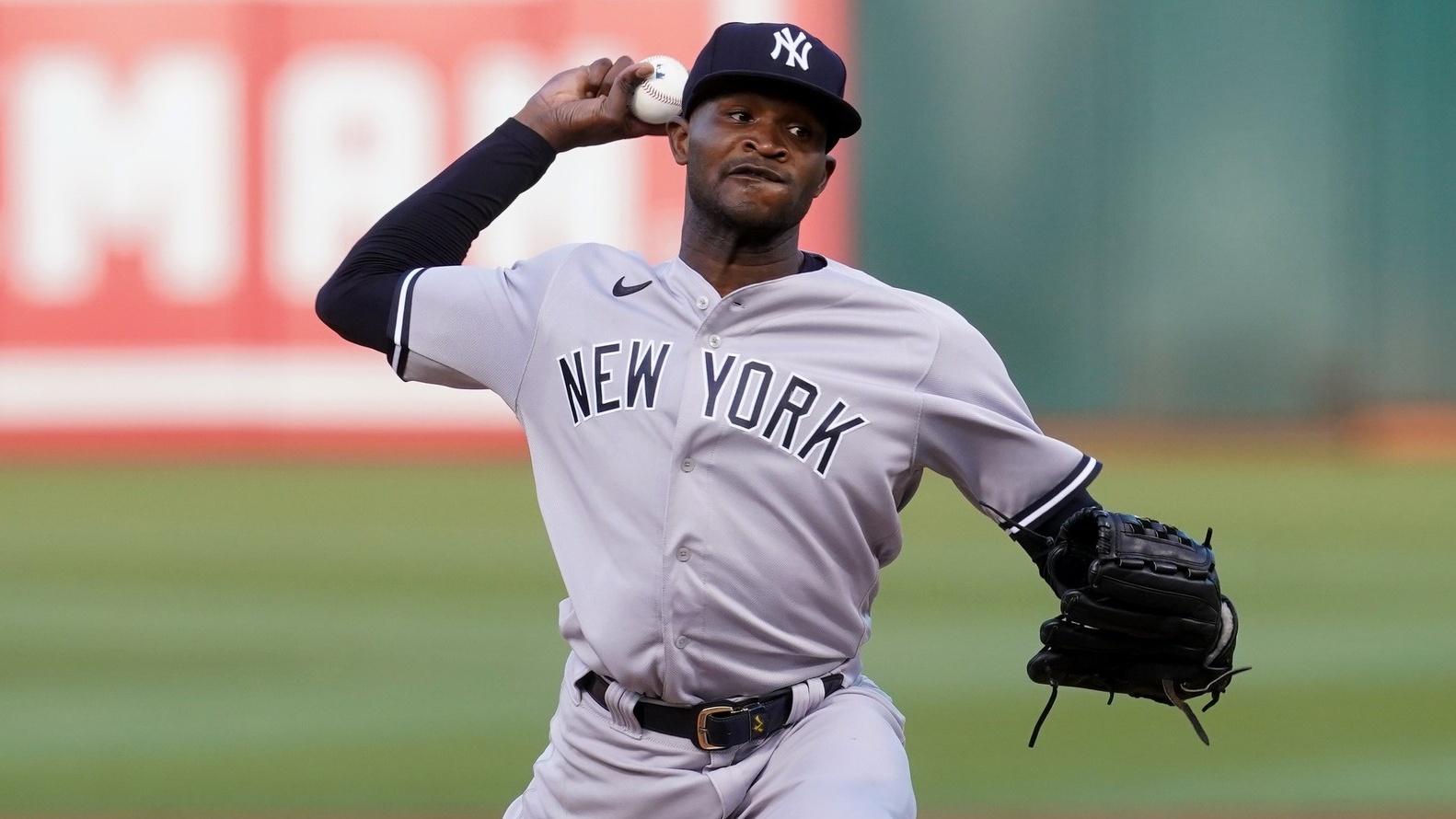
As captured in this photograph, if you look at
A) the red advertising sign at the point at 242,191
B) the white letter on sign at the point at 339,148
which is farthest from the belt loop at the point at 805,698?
the white letter on sign at the point at 339,148

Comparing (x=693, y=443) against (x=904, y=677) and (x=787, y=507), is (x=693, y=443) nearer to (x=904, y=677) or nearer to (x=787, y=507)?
(x=787, y=507)

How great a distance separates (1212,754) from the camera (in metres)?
6.29

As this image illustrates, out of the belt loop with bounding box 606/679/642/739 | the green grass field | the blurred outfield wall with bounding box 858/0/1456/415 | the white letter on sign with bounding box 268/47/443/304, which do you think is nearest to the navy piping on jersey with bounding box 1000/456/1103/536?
the belt loop with bounding box 606/679/642/739

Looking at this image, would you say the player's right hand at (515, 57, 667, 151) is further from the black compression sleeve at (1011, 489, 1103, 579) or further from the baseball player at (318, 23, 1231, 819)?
the black compression sleeve at (1011, 489, 1103, 579)

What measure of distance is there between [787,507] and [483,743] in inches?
140

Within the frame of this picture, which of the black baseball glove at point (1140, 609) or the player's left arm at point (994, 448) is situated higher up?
the player's left arm at point (994, 448)

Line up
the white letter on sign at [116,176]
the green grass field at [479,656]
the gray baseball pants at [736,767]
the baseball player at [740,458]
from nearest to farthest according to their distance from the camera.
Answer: the gray baseball pants at [736,767], the baseball player at [740,458], the green grass field at [479,656], the white letter on sign at [116,176]

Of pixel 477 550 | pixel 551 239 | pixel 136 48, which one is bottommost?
pixel 477 550

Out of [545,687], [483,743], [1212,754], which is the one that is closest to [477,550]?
[545,687]

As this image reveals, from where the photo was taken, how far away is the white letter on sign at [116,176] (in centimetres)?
1323

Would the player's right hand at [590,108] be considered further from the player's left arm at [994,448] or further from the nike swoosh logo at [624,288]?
the player's left arm at [994,448]

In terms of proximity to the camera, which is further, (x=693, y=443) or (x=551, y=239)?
(x=551, y=239)

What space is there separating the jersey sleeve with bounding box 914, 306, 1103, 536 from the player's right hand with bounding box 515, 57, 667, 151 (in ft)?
2.04

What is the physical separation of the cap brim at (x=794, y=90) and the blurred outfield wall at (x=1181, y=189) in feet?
35.3
